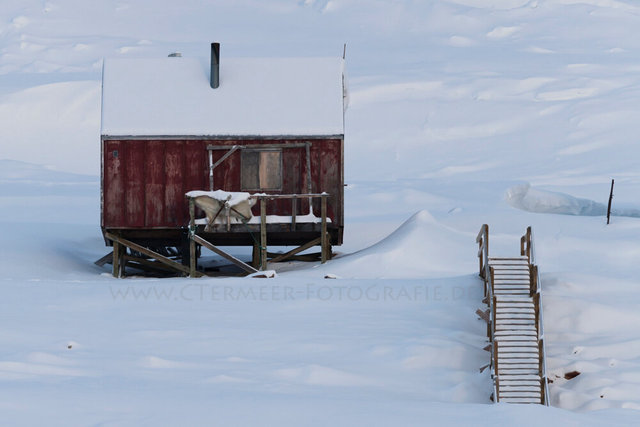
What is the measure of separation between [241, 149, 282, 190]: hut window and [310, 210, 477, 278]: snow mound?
99.5 inches

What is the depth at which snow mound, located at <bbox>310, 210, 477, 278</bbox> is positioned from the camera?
22.7 meters

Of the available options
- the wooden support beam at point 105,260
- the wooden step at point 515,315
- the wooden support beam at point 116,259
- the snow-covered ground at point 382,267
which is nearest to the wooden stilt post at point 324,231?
the snow-covered ground at point 382,267

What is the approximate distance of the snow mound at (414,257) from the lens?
22.7 m

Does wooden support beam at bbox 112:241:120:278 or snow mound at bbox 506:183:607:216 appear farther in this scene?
snow mound at bbox 506:183:607:216

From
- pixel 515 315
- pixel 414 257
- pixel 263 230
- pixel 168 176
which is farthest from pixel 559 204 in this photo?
pixel 515 315

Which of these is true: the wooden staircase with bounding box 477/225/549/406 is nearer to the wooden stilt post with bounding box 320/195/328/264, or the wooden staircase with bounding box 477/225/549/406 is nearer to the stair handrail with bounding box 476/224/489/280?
the stair handrail with bounding box 476/224/489/280

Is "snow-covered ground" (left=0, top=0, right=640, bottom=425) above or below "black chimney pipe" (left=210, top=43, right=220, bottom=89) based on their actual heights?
below

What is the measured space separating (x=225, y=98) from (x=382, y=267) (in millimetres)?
6073

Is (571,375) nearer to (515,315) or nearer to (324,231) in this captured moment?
(515,315)

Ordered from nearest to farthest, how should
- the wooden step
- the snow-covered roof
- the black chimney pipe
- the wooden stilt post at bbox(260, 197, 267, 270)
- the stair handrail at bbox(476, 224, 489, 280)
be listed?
1. the wooden step
2. the stair handrail at bbox(476, 224, 489, 280)
3. the wooden stilt post at bbox(260, 197, 267, 270)
4. the snow-covered roof
5. the black chimney pipe

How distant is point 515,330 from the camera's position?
16.3 m

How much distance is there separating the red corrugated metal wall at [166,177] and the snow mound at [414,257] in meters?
2.34

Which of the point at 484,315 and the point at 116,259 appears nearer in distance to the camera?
the point at 484,315

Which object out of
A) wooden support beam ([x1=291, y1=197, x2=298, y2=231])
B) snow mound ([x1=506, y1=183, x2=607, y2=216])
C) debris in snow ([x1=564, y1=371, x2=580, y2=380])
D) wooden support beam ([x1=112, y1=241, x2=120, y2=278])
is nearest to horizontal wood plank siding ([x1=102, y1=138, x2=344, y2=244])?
wooden support beam ([x1=291, y1=197, x2=298, y2=231])
